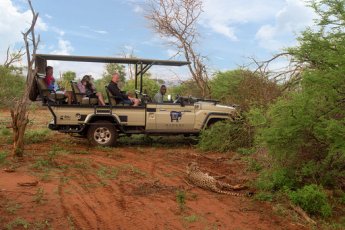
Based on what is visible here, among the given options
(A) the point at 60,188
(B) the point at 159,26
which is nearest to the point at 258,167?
(A) the point at 60,188

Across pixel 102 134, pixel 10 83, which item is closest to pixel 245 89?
pixel 102 134

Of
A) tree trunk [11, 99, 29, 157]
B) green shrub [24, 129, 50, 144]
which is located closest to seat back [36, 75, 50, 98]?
green shrub [24, 129, 50, 144]

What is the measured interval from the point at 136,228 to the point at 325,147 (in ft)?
11.1

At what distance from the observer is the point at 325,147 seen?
6746 millimetres

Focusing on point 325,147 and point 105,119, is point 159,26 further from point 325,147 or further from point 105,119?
point 325,147

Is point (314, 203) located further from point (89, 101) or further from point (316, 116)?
point (89, 101)

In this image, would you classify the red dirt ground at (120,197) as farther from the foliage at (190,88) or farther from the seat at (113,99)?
the foliage at (190,88)

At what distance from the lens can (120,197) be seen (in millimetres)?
6270

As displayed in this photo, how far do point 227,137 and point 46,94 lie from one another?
4.63 metres

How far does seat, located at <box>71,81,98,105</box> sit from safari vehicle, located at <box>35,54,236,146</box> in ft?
0.08

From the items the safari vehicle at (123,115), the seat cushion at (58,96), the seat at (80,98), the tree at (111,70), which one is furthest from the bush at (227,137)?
the tree at (111,70)

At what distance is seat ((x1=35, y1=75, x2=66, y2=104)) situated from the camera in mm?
10406

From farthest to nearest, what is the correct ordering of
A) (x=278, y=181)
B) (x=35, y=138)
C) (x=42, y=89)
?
(x=35, y=138) < (x=42, y=89) < (x=278, y=181)

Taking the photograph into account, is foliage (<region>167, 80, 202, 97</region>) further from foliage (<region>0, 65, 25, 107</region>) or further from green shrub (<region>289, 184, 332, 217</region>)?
foliage (<region>0, 65, 25, 107</region>)
